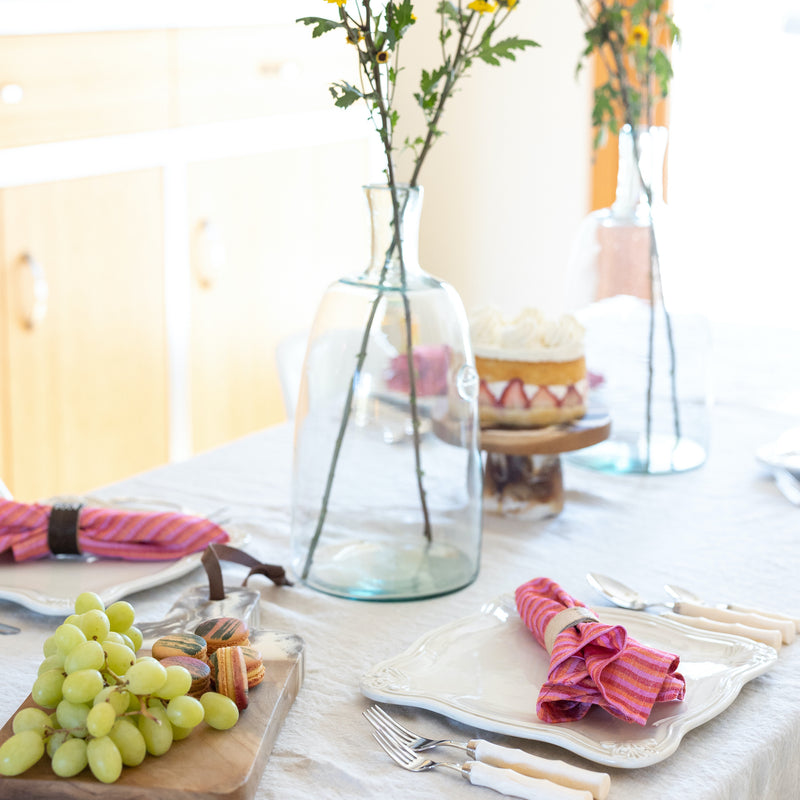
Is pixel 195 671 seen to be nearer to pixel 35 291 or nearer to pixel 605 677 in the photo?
pixel 605 677

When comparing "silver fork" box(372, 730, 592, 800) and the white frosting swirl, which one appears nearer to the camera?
"silver fork" box(372, 730, 592, 800)

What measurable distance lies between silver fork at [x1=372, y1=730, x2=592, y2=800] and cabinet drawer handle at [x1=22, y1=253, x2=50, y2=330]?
1.69 meters

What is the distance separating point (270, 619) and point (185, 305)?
71.2 inches

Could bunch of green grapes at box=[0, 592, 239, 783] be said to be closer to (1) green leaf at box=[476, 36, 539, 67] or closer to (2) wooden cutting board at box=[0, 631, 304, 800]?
(2) wooden cutting board at box=[0, 631, 304, 800]

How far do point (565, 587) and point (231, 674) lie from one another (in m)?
0.39

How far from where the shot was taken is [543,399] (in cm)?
115

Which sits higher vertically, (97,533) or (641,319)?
(641,319)

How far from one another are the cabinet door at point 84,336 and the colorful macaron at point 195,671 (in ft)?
5.31

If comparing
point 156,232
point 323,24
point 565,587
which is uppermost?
point 323,24

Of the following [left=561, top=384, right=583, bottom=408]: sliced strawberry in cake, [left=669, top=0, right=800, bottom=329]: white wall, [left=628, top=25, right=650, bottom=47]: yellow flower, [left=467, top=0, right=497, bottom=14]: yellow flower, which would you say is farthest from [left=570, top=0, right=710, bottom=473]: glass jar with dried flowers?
[left=669, top=0, right=800, bottom=329]: white wall

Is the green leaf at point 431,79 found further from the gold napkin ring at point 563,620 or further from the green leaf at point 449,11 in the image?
the gold napkin ring at point 563,620

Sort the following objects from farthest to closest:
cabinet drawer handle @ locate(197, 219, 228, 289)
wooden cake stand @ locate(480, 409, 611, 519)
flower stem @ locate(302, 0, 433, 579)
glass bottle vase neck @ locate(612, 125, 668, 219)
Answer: cabinet drawer handle @ locate(197, 219, 228, 289), glass bottle vase neck @ locate(612, 125, 668, 219), wooden cake stand @ locate(480, 409, 611, 519), flower stem @ locate(302, 0, 433, 579)

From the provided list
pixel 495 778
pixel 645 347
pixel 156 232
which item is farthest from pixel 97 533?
pixel 156 232

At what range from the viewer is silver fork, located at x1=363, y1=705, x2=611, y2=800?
0.64 meters
